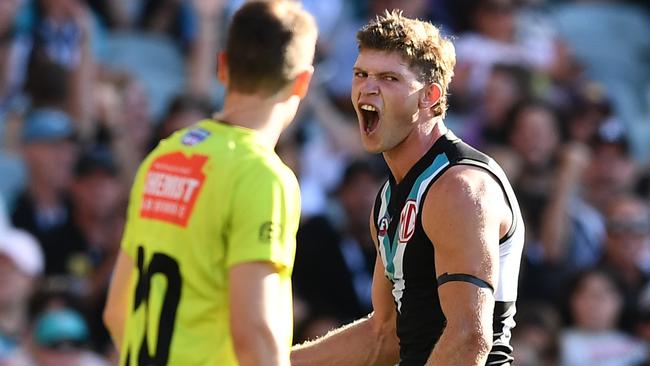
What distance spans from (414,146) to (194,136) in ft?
2.92

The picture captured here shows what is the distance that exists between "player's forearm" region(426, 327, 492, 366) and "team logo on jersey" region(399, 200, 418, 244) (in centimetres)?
45

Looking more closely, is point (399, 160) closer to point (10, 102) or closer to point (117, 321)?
point (117, 321)

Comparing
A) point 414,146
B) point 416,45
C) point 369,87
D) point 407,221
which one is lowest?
point 407,221

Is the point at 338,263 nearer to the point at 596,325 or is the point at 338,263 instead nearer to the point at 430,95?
the point at 596,325

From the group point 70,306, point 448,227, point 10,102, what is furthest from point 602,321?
point 448,227

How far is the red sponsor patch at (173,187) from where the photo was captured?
4.53m

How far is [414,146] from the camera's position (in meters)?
5.07

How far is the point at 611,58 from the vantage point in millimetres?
13469

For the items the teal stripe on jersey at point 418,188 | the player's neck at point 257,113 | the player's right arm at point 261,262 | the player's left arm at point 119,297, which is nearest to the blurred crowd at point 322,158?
the player's left arm at point 119,297

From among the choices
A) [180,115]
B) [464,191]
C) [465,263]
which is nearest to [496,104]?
[180,115]

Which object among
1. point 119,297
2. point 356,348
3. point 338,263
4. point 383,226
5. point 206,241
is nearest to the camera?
point 206,241

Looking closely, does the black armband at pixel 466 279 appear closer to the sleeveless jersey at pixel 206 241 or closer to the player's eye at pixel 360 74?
the sleeveless jersey at pixel 206 241

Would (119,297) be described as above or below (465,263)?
below

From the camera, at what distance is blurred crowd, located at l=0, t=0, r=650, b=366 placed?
918 cm
